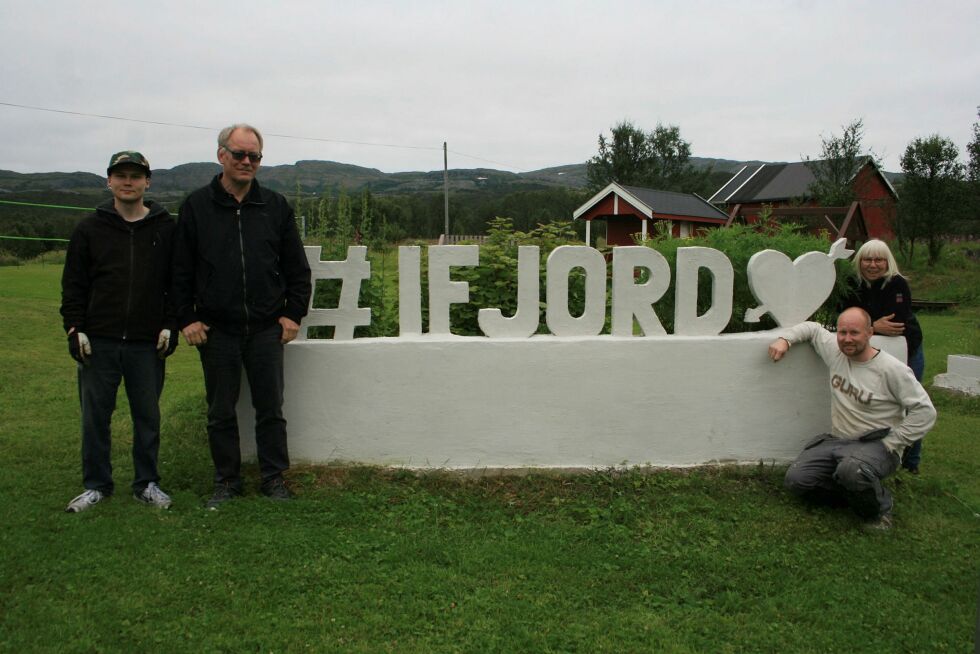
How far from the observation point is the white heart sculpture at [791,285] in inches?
184

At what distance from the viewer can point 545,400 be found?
4.62 metres

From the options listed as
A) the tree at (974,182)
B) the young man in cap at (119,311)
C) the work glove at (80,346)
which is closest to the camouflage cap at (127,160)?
the young man in cap at (119,311)

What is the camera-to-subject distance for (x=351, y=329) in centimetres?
462

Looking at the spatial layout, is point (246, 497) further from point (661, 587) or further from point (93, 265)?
point (661, 587)

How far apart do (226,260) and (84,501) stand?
1.56 meters

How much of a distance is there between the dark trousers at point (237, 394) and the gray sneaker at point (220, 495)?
0.08 ft

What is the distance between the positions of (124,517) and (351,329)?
1.64 meters

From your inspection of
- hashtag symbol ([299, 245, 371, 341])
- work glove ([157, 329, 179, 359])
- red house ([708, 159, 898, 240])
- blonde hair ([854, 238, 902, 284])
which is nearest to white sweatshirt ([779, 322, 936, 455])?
blonde hair ([854, 238, 902, 284])

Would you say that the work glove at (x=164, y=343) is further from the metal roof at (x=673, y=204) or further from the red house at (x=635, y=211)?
the metal roof at (x=673, y=204)

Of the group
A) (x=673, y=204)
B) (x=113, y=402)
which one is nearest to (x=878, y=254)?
(x=113, y=402)

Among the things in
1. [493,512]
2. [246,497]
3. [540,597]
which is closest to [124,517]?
[246,497]

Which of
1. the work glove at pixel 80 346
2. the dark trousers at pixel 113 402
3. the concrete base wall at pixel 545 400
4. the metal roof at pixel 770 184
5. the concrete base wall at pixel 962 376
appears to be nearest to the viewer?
the work glove at pixel 80 346

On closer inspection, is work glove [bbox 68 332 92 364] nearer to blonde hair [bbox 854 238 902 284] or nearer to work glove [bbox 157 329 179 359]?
work glove [bbox 157 329 179 359]

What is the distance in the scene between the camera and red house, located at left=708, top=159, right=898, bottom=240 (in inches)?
896
